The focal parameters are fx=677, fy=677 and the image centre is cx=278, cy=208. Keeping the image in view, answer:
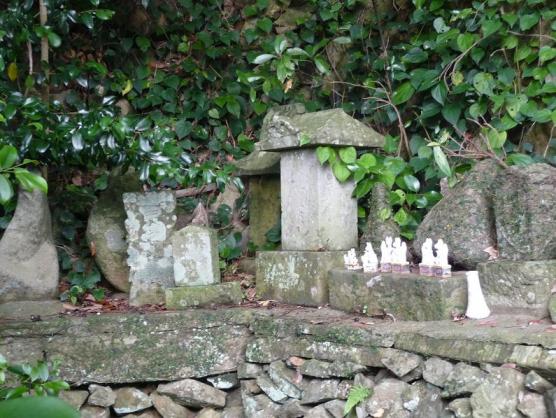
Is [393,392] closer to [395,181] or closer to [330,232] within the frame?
[330,232]

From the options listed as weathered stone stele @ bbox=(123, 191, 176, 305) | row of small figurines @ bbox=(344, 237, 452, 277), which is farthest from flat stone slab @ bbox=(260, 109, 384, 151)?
weathered stone stele @ bbox=(123, 191, 176, 305)

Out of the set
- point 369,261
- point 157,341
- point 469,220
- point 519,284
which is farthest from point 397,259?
point 157,341

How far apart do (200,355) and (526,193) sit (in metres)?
2.05

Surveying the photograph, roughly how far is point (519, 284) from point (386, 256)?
2.59ft

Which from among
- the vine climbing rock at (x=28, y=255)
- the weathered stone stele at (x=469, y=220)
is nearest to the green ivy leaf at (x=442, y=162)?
the weathered stone stele at (x=469, y=220)

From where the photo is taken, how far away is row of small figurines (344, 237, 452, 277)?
3.55m

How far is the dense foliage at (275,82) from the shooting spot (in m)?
4.42

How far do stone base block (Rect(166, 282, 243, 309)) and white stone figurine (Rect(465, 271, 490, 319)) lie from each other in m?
1.53

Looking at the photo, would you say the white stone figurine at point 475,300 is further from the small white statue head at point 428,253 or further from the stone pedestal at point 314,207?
the stone pedestal at point 314,207

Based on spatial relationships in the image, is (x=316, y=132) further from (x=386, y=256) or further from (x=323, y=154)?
(x=386, y=256)

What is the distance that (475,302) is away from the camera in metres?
3.40

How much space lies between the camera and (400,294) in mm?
3631

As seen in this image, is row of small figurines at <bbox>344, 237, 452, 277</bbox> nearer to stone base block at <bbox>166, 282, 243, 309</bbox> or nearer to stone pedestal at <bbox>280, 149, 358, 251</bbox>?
stone pedestal at <bbox>280, 149, 358, 251</bbox>

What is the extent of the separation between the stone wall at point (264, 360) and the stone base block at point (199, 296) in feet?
0.48
